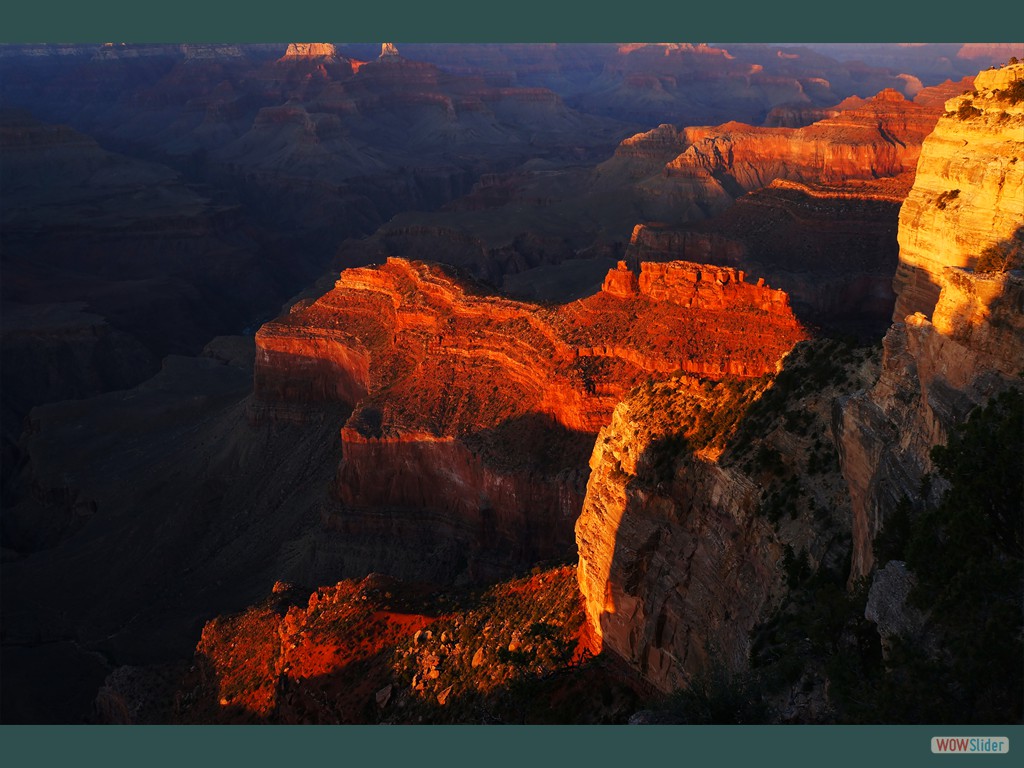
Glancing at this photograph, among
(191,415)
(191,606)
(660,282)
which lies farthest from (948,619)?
(191,415)

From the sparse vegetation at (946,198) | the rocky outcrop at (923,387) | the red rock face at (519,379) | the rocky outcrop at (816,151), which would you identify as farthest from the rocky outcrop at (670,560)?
the rocky outcrop at (816,151)

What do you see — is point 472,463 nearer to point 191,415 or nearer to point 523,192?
point 191,415

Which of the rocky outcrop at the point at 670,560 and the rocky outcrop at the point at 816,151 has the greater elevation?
the rocky outcrop at the point at 670,560

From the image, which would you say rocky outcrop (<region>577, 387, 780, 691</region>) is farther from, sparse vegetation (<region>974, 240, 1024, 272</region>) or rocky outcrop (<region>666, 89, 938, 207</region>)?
rocky outcrop (<region>666, 89, 938, 207</region>)

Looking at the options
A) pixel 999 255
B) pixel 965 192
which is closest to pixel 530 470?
pixel 965 192

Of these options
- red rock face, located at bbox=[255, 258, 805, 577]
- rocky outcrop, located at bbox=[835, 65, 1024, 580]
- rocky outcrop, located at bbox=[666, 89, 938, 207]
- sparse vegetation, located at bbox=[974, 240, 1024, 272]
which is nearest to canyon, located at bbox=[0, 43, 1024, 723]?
rocky outcrop, located at bbox=[835, 65, 1024, 580]
